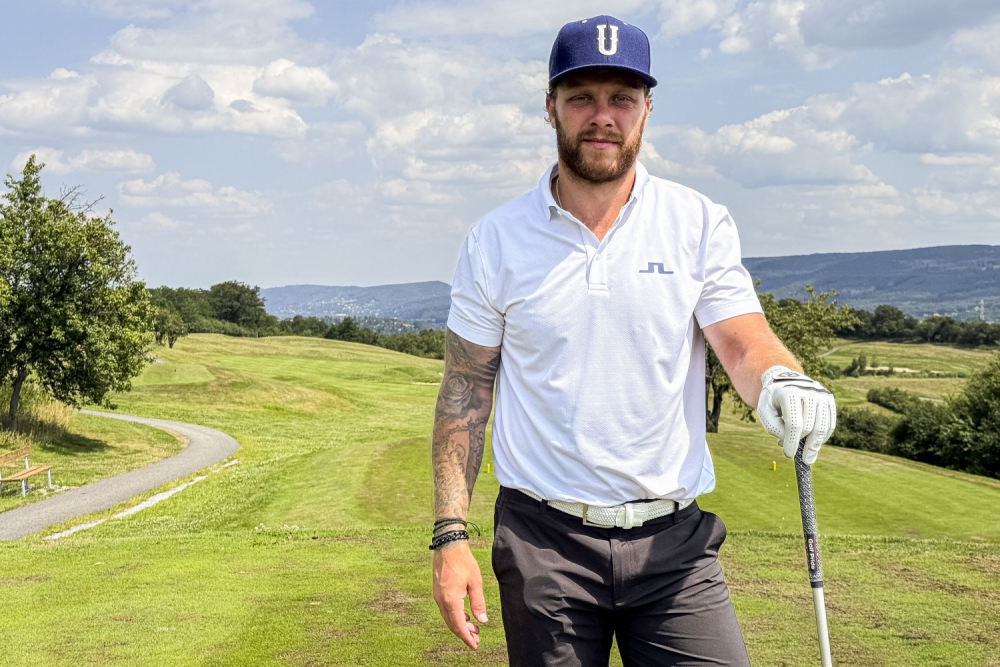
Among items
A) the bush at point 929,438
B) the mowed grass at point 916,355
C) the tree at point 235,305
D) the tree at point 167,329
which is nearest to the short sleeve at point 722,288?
the bush at point 929,438

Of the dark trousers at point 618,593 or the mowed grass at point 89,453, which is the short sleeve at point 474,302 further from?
the mowed grass at point 89,453

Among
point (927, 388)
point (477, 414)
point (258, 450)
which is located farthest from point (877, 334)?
point (477, 414)

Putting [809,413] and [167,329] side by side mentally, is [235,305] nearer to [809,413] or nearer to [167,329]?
[167,329]

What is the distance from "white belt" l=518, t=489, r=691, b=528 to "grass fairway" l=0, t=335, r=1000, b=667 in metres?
3.51

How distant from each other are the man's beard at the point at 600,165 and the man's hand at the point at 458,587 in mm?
→ 1193

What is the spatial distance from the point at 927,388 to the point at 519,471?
102m

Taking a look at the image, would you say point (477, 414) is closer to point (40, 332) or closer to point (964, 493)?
point (964, 493)

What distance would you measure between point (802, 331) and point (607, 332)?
4533 cm

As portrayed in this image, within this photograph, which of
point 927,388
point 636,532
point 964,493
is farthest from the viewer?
point 927,388

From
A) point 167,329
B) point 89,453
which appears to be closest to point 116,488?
point 89,453

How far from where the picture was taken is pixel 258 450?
111 feet

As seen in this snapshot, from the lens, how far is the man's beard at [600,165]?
9.50 ft

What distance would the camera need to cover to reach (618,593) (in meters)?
2.72

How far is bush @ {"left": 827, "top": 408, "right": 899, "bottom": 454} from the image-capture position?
4854 centimetres
